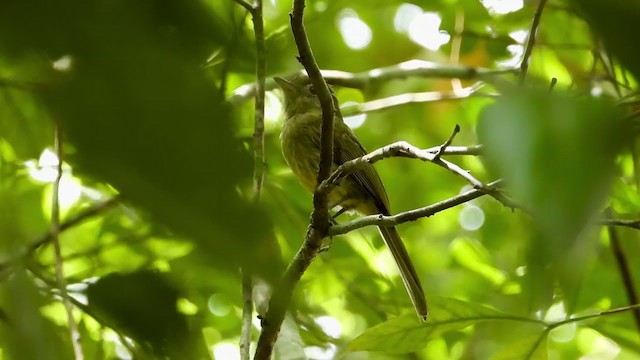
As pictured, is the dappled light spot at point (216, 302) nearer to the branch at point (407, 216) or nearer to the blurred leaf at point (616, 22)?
the branch at point (407, 216)

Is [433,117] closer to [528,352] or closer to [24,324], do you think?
[528,352]

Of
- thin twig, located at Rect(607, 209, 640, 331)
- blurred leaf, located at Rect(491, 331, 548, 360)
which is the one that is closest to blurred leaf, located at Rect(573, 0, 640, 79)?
blurred leaf, located at Rect(491, 331, 548, 360)

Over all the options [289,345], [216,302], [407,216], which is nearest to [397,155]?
[407,216]

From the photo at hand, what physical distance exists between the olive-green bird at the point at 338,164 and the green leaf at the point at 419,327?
0.78 metres

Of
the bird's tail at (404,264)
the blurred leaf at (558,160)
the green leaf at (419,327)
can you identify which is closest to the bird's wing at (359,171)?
the bird's tail at (404,264)

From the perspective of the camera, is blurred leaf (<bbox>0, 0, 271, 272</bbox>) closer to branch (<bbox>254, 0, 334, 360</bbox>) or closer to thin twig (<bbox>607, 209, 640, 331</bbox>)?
branch (<bbox>254, 0, 334, 360</bbox>)

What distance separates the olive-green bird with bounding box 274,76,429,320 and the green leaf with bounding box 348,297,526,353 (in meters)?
0.78

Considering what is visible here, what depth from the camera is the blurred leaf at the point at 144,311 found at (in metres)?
0.45

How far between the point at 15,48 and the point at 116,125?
51 mm

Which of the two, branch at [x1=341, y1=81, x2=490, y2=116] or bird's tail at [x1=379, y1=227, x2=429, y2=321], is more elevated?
branch at [x1=341, y1=81, x2=490, y2=116]

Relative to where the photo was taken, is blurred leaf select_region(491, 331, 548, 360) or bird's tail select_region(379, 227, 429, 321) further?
bird's tail select_region(379, 227, 429, 321)

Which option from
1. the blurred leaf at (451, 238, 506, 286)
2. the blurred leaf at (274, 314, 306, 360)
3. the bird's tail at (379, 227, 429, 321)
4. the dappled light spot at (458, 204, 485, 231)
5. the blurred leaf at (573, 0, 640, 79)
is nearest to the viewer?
the blurred leaf at (573, 0, 640, 79)

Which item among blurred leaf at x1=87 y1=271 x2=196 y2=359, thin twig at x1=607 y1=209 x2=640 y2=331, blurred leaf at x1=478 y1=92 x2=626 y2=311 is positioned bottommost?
blurred leaf at x1=478 y1=92 x2=626 y2=311

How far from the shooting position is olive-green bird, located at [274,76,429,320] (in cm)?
278
